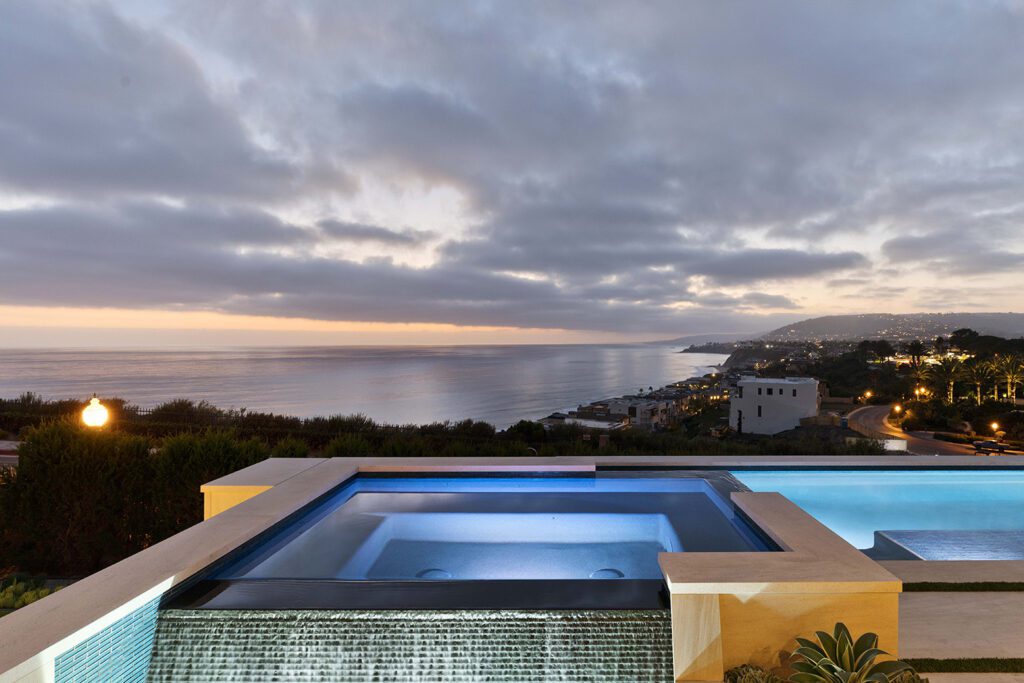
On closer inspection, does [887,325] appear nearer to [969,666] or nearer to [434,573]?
[969,666]

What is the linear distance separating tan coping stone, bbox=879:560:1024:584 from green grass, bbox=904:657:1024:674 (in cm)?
92

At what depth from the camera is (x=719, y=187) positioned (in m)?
16.5

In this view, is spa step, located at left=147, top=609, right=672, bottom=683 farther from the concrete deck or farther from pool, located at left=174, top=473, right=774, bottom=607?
the concrete deck

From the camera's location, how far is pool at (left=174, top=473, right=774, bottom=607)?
2555 millimetres

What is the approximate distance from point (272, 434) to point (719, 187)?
15.8 m

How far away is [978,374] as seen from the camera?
3256cm

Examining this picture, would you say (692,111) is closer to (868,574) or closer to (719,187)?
(719,187)

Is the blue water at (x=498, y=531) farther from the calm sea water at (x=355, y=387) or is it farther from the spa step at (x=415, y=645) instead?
the calm sea water at (x=355, y=387)

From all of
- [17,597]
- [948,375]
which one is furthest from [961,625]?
[948,375]

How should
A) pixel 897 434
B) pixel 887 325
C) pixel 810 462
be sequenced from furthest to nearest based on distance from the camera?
pixel 887 325, pixel 897 434, pixel 810 462

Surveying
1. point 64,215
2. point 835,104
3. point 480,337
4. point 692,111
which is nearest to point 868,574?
point 692,111

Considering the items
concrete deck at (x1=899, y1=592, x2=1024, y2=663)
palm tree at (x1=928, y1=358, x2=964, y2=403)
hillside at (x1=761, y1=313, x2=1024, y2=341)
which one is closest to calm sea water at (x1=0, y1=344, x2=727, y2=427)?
palm tree at (x1=928, y1=358, x2=964, y2=403)

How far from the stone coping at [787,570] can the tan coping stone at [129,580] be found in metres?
2.36

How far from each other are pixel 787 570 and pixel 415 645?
5.87 ft
